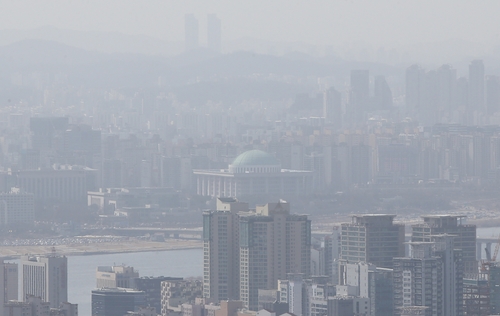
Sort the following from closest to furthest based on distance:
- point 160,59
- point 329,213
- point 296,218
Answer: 1. point 296,218
2. point 329,213
3. point 160,59

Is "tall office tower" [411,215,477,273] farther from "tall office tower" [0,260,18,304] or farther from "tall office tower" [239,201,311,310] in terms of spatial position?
"tall office tower" [0,260,18,304]

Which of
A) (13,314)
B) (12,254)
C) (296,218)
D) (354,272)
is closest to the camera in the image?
(13,314)

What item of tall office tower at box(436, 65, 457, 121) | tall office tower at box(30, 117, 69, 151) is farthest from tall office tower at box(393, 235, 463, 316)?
tall office tower at box(436, 65, 457, 121)

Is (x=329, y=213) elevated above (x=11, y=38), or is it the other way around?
(x=11, y=38)

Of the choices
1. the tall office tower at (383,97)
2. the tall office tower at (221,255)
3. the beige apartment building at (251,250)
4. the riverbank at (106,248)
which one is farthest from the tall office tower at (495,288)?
the tall office tower at (383,97)

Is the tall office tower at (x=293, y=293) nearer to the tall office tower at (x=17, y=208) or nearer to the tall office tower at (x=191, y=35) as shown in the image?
the tall office tower at (x=17, y=208)

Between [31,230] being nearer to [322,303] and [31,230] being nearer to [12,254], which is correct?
[12,254]

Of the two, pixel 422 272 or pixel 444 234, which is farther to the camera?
pixel 444 234

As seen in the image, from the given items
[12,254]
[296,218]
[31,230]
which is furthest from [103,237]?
[296,218]
